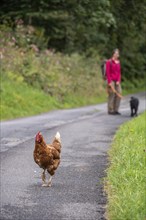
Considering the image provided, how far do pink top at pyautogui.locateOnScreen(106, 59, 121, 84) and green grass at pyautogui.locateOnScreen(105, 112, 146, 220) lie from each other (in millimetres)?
7267

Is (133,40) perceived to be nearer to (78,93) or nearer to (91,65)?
(91,65)

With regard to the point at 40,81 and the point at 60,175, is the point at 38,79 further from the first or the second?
the point at 60,175

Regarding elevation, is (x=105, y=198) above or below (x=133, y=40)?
above

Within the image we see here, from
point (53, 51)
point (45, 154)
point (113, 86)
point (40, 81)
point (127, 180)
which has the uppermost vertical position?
point (45, 154)

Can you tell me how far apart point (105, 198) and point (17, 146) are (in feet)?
14.9

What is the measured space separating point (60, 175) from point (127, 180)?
1.56 meters

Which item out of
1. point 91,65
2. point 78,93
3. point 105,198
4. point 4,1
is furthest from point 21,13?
point 105,198

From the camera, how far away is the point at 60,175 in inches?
347

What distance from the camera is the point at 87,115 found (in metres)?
→ 18.5

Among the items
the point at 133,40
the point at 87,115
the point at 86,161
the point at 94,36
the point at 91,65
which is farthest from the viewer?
the point at 133,40

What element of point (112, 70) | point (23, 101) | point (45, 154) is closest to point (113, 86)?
point (112, 70)

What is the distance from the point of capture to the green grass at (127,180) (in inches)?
245

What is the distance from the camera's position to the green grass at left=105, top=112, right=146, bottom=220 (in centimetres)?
623

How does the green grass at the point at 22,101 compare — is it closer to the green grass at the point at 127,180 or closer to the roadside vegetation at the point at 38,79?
the roadside vegetation at the point at 38,79
